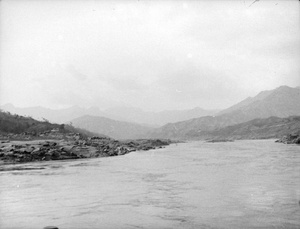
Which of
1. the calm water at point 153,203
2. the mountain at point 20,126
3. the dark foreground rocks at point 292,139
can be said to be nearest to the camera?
the calm water at point 153,203

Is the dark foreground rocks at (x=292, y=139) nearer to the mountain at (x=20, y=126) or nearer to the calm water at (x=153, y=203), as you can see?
the mountain at (x=20, y=126)

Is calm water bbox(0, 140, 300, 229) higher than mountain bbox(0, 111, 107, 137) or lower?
lower

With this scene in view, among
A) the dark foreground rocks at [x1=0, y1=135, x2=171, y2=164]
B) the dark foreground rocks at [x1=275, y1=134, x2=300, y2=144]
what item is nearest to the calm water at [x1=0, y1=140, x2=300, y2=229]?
the dark foreground rocks at [x1=0, y1=135, x2=171, y2=164]

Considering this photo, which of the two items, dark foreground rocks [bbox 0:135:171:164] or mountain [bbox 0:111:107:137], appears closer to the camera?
dark foreground rocks [bbox 0:135:171:164]

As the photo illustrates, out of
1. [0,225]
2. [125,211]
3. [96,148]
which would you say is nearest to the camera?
[0,225]

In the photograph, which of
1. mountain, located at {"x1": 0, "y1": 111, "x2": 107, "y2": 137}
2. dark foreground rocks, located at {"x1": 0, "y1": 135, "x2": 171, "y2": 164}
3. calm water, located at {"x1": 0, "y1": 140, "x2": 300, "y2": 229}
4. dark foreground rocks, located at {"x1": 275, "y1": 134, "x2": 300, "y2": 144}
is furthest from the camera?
dark foreground rocks, located at {"x1": 275, "y1": 134, "x2": 300, "y2": 144}

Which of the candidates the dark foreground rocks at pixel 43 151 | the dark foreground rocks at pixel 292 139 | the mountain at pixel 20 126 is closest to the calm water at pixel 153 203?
the dark foreground rocks at pixel 43 151

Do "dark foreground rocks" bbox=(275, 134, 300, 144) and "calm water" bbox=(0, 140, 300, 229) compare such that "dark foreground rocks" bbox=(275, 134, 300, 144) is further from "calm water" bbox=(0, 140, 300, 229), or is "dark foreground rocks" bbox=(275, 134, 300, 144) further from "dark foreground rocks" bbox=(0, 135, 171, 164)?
"calm water" bbox=(0, 140, 300, 229)

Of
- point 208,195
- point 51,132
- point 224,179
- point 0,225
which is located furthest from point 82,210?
point 51,132

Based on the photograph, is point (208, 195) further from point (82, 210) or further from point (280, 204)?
point (82, 210)

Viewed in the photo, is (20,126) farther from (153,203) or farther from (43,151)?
(153,203)

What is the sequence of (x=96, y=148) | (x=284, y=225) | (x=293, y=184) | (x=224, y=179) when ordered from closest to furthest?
(x=284, y=225) < (x=293, y=184) < (x=224, y=179) < (x=96, y=148)
